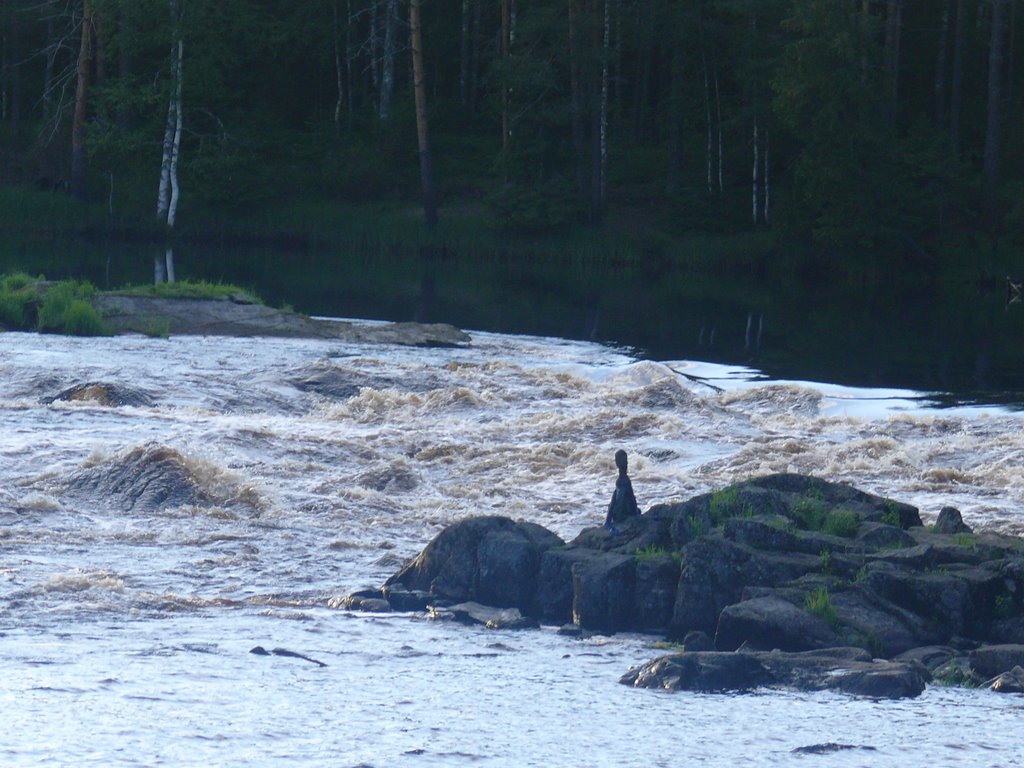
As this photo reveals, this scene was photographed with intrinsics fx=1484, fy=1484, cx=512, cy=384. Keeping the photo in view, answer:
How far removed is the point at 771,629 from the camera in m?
8.61

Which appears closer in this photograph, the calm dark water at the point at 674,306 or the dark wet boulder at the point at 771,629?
the dark wet boulder at the point at 771,629

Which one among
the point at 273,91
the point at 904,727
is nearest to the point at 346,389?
the point at 904,727

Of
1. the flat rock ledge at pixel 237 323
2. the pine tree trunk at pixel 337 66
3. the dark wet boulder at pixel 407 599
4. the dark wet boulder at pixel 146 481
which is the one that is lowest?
the dark wet boulder at pixel 407 599

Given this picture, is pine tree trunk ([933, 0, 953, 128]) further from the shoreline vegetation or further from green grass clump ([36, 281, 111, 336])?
green grass clump ([36, 281, 111, 336])

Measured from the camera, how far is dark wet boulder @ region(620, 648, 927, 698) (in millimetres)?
7969

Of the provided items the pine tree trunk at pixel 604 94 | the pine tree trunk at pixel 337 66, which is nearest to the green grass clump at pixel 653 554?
the pine tree trunk at pixel 604 94

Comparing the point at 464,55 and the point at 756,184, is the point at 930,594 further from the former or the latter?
the point at 464,55

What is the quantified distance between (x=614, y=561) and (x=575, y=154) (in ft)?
118

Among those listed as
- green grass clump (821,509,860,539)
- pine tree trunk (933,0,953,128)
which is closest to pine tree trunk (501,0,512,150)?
pine tree trunk (933,0,953,128)

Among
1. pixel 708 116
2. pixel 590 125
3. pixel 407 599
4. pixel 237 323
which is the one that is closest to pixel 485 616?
pixel 407 599

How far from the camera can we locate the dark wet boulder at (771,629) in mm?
8570

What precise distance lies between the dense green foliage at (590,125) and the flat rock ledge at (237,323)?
714 inches

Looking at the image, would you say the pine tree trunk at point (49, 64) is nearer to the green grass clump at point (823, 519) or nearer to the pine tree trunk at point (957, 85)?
the pine tree trunk at point (957, 85)

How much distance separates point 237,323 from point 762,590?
15.3 metres
